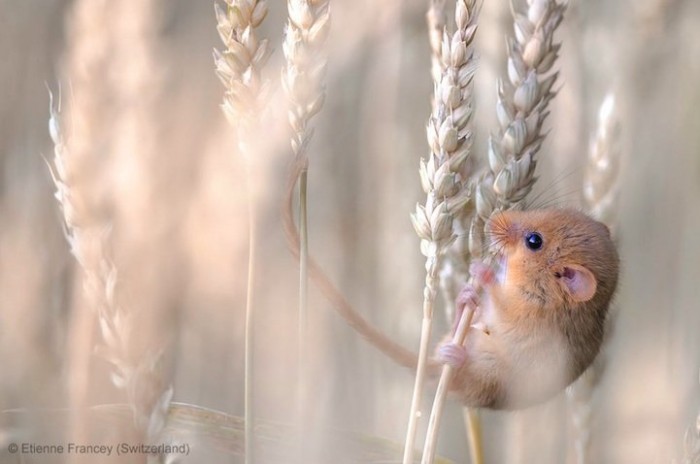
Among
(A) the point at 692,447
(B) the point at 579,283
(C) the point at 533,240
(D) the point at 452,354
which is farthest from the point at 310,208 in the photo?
(A) the point at 692,447

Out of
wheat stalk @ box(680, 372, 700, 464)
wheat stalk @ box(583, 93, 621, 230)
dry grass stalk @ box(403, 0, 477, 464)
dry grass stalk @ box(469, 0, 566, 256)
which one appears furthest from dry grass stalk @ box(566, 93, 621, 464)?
dry grass stalk @ box(403, 0, 477, 464)

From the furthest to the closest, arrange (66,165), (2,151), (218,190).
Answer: (2,151)
(218,190)
(66,165)

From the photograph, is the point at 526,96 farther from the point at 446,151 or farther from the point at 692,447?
the point at 692,447

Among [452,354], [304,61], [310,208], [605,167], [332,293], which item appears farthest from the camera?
[310,208]

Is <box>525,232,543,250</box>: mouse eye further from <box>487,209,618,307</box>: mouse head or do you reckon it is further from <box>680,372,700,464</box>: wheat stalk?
<box>680,372,700,464</box>: wheat stalk

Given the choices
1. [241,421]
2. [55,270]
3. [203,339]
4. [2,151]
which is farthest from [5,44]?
[241,421]

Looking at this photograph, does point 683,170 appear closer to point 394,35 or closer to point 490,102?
point 490,102
